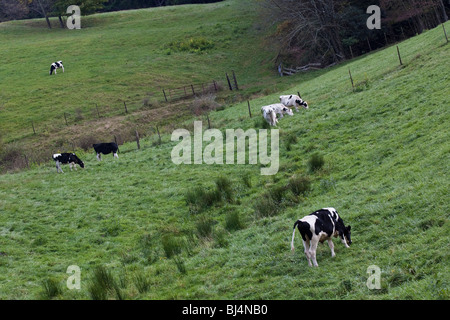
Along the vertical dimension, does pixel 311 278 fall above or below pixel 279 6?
below

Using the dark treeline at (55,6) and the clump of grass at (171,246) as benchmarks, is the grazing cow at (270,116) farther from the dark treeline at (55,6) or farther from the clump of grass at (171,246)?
the dark treeline at (55,6)

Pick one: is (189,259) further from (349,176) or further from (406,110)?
(406,110)

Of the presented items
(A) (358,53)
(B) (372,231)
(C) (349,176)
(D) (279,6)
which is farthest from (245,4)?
(B) (372,231)

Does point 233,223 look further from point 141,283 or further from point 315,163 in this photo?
point 315,163

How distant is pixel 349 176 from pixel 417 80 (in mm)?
8987

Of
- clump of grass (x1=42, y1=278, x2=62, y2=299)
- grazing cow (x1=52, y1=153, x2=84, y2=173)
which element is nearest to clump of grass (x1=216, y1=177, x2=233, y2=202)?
clump of grass (x1=42, y1=278, x2=62, y2=299)

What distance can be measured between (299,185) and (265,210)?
1.54m

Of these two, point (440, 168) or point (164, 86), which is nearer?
point (440, 168)

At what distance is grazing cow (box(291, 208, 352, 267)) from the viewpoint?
33.4ft

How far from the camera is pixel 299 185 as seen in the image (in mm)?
16547

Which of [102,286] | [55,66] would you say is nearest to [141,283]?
[102,286]

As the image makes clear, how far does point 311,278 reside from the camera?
381 inches

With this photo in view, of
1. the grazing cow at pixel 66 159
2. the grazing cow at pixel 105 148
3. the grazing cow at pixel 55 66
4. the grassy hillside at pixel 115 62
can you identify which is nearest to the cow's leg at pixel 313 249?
the grazing cow at pixel 66 159
